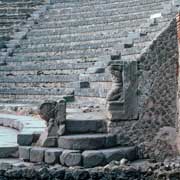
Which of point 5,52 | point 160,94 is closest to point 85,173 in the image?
point 160,94

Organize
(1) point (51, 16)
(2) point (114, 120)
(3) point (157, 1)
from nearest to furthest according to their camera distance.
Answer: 1. (2) point (114, 120)
2. (3) point (157, 1)
3. (1) point (51, 16)

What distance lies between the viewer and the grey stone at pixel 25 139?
900cm

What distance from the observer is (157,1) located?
19.5 meters

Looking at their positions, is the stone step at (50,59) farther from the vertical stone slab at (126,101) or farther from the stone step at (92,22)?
the vertical stone slab at (126,101)

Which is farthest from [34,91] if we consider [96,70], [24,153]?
[24,153]

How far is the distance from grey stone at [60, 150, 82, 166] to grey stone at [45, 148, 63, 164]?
0.09 m

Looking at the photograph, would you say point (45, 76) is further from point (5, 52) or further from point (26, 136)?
point (26, 136)

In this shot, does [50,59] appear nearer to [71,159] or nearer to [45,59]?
[45,59]

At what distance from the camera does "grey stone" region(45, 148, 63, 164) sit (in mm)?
8445

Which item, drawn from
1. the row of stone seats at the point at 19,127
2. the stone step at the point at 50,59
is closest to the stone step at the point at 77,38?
the stone step at the point at 50,59

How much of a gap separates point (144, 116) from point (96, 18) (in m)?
11.3

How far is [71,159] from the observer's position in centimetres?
835

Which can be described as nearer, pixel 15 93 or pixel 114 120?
pixel 114 120

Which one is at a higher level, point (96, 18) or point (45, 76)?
point (96, 18)
